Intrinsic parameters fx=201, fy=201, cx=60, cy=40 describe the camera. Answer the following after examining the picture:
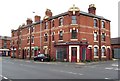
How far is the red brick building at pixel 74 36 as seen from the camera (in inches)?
1419

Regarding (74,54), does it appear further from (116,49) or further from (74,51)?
(116,49)

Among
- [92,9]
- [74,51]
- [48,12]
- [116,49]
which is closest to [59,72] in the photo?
[74,51]

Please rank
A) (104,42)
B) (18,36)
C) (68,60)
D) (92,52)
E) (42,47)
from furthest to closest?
(18,36) → (42,47) → (104,42) → (92,52) → (68,60)

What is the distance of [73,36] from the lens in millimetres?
36438

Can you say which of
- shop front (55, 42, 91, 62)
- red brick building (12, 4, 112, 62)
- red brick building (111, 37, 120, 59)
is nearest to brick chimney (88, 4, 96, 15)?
red brick building (12, 4, 112, 62)

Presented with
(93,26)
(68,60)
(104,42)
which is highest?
(93,26)

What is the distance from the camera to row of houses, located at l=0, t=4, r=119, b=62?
36062 millimetres

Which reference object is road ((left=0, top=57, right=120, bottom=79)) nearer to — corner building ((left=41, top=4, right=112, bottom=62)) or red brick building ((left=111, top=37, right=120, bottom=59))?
corner building ((left=41, top=4, right=112, bottom=62))

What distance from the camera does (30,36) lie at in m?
50.4

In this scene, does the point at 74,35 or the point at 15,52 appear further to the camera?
the point at 15,52

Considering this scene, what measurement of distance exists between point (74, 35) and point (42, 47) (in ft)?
35.2

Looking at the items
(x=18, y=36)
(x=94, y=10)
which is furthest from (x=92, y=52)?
(x=18, y=36)

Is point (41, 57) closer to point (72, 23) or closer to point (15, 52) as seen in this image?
point (72, 23)

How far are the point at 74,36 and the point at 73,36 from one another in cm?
18
